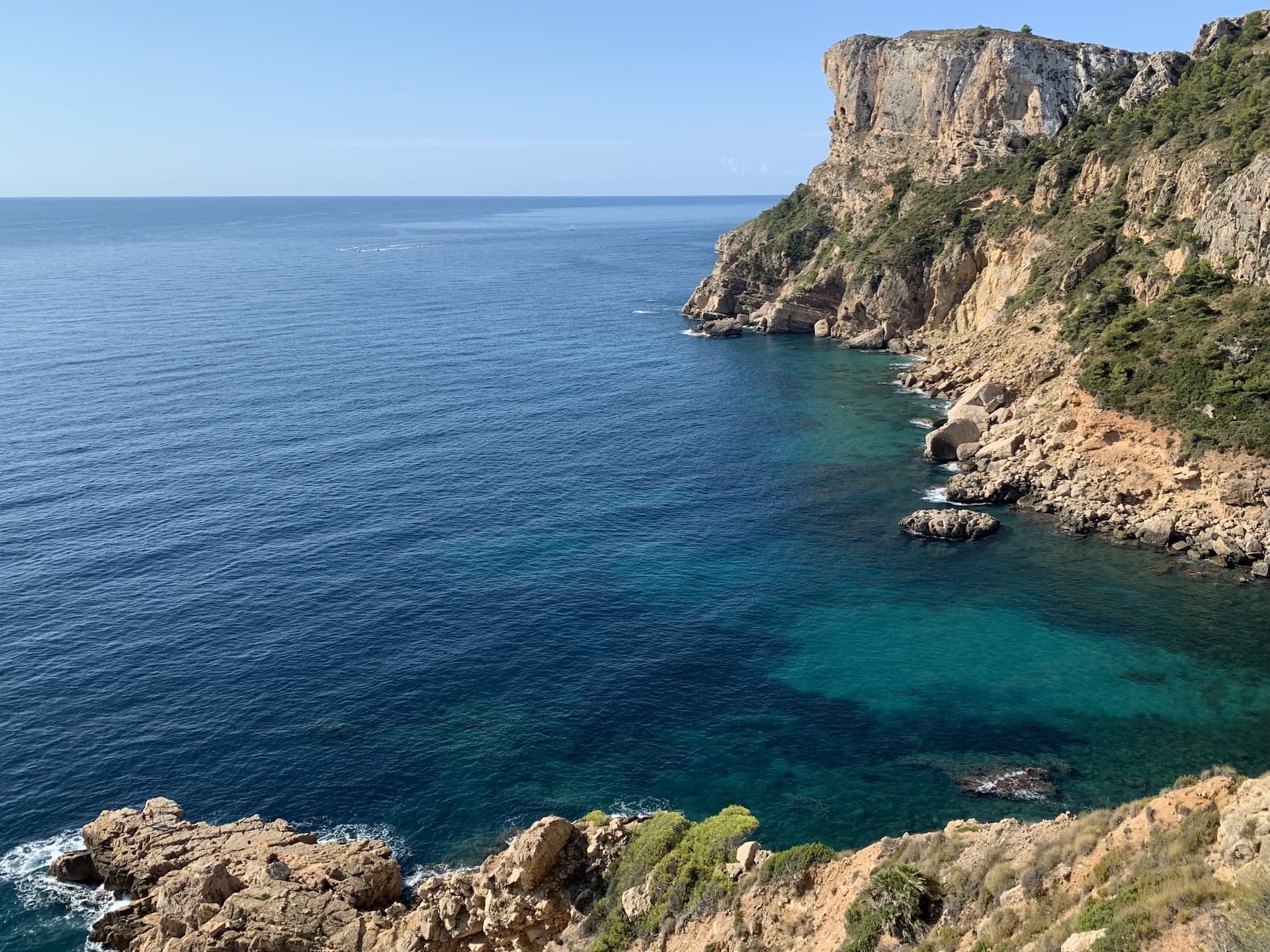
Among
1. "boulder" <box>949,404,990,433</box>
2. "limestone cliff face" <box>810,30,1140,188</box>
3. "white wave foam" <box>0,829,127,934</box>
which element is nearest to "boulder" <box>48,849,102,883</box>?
"white wave foam" <box>0,829,127,934</box>

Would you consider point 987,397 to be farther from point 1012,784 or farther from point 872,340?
point 1012,784

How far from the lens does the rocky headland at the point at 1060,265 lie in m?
79.2

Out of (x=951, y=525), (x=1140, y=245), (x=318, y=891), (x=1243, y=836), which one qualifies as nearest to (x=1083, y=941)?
(x=1243, y=836)

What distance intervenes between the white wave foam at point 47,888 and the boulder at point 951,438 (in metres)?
76.5

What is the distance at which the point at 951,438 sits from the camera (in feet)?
311

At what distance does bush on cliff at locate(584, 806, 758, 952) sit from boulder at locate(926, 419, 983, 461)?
61053 millimetres

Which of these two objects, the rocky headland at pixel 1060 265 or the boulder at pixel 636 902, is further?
the rocky headland at pixel 1060 265

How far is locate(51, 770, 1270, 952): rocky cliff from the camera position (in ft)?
82.0

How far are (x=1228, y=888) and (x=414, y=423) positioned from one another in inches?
3656

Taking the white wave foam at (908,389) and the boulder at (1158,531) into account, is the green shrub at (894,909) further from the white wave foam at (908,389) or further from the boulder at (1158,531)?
the white wave foam at (908,389)

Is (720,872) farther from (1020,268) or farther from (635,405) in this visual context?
(1020,268)

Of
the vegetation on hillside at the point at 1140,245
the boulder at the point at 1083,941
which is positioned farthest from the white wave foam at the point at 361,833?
the vegetation on hillside at the point at 1140,245

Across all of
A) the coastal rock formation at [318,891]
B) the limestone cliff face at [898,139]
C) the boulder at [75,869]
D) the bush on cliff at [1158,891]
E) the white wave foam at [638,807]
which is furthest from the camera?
the limestone cliff face at [898,139]

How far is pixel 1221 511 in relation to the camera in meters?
73.9
